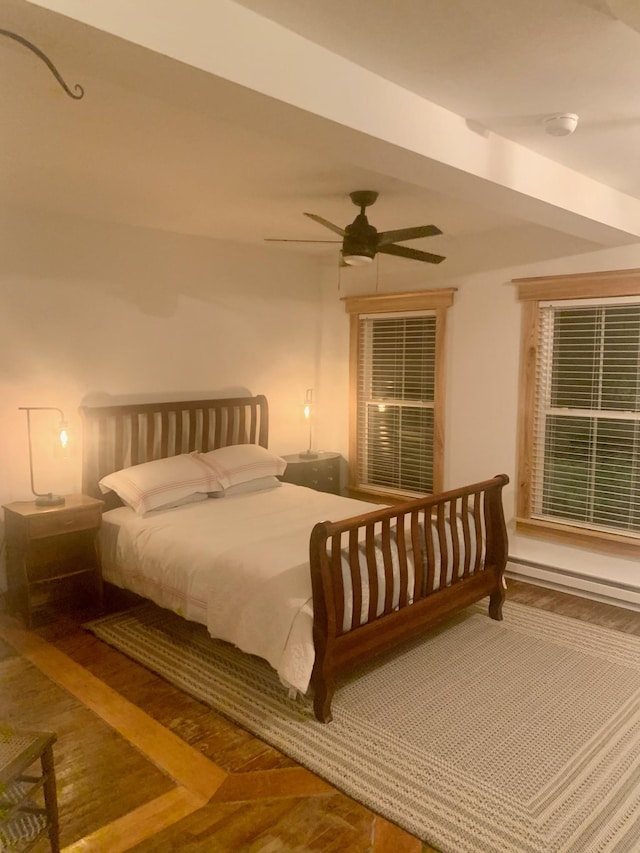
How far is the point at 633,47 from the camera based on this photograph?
1.89 meters

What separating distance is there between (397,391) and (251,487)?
168cm

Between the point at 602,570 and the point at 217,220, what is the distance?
11.8 ft

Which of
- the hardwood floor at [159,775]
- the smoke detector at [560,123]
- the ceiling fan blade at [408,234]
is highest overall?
the smoke detector at [560,123]

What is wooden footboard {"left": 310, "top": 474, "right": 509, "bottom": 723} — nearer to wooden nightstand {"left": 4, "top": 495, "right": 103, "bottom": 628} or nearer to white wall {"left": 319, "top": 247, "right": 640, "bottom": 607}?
white wall {"left": 319, "top": 247, "right": 640, "bottom": 607}

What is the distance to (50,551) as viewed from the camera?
394 centimetres

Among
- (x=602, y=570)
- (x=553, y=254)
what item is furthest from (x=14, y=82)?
(x=602, y=570)

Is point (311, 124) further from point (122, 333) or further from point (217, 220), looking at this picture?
point (122, 333)

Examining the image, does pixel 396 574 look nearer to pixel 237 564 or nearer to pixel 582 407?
pixel 237 564

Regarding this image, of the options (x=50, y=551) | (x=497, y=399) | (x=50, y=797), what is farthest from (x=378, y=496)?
A: (x=50, y=797)

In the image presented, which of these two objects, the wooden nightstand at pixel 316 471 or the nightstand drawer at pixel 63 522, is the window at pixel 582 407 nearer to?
the wooden nightstand at pixel 316 471

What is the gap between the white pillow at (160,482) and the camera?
394cm

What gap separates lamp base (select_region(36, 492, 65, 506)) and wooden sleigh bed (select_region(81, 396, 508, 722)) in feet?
1.22

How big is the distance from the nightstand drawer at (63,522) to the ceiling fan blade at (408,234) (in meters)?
2.35

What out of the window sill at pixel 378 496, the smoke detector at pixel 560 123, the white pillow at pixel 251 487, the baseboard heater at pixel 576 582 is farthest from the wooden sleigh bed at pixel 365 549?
the smoke detector at pixel 560 123
